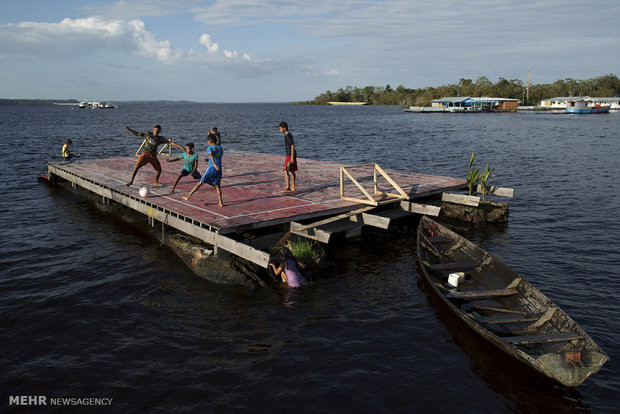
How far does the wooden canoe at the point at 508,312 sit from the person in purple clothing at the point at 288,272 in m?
3.17

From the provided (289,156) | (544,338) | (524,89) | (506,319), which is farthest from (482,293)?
(524,89)

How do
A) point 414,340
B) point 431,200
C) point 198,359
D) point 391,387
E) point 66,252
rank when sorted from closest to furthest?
point 391,387 < point 198,359 < point 414,340 < point 66,252 < point 431,200

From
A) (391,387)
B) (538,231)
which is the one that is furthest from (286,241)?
(538,231)

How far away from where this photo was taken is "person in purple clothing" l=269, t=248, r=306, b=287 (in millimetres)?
11805

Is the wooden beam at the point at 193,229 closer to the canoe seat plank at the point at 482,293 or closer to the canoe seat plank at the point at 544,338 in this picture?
the canoe seat plank at the point at 482,293

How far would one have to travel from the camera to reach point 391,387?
26.3 feet

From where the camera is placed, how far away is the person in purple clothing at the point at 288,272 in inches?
465

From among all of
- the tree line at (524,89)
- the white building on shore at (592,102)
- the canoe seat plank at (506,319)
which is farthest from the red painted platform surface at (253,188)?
the tree line at (524,89)

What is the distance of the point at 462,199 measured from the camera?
1664 centimetres

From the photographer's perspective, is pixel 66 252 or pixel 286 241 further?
pixel 66 252

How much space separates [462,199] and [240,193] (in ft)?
26.0

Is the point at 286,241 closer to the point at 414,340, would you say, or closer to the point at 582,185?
the point at 414,340

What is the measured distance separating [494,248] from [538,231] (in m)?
2.89

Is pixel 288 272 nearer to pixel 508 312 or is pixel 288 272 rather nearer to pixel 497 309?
pixel 497 309
